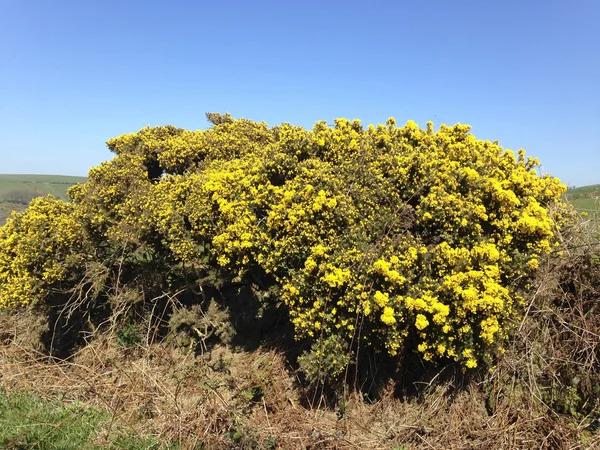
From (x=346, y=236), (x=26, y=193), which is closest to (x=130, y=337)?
(x=346, y=236)

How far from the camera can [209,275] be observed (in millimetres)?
6000

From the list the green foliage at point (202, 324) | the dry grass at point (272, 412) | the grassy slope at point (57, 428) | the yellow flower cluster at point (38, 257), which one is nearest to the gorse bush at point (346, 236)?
the yellow flower cluster at point (38, 257)

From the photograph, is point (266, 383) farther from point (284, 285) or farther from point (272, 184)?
point (272, 184)

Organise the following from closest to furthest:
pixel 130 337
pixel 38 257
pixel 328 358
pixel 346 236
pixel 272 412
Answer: pixel 328 358 < pixel 346 236 < pixel 272 412 < pixel 38 257 < pixel 130 337

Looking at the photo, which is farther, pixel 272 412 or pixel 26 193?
pixel 26 193

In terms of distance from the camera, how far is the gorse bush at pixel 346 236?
4215 mm

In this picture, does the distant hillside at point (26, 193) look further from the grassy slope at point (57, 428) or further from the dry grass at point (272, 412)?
the grassy slope at point (57, 428)

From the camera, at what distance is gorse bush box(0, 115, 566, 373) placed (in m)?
4.21

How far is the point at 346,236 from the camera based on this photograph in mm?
4613

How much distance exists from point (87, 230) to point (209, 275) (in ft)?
8.67

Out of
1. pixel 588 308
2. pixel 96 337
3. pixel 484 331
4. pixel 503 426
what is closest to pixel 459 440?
pixel 503 426

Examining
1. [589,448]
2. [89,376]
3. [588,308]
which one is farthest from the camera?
[89,376]

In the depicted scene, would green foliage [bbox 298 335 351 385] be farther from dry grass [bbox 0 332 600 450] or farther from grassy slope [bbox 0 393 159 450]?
grassy slope [bbox 0 393 159 450]

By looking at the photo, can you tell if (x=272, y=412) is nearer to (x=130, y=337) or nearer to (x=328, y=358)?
(x=328, y=358)
